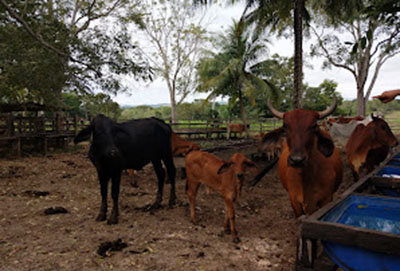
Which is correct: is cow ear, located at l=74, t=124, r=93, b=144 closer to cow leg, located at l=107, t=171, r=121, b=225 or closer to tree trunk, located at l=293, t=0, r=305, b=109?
cow leg, located at l=107, t=171, r=121, b=225

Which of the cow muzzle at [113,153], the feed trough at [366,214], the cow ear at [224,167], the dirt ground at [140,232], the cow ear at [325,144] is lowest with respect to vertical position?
the dirt ground at [140,232]

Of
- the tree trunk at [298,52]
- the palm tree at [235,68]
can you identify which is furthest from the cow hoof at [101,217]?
the palm tree at [235,68]

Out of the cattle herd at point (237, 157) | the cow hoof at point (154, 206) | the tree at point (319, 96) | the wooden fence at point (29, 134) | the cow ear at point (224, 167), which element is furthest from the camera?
the tree at point (319, 96)

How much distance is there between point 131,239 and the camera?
13.7 ft

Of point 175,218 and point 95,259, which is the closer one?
point 95,259

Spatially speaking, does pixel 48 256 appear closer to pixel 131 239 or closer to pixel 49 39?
pixel 131 239

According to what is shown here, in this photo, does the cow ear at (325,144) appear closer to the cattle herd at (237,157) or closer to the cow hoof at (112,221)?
the cattle herd at (237,157)

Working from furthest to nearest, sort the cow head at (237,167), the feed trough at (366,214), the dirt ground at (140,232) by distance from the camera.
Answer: the cow head at (237,167) → the dirt ground at (140,232) → the feed trough at (366,214)

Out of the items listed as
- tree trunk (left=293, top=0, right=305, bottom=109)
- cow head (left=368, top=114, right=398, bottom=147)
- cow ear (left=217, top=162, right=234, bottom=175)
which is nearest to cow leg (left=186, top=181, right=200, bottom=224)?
cow ear (left=217, top=162, right=234, bottom=175)

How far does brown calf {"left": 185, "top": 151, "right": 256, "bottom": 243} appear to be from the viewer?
436 centimetres

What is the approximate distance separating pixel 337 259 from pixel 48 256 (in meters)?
3.32

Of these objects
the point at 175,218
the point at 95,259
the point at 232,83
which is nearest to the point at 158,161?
the point at 175,218

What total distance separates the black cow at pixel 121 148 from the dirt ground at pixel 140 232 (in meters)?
0.56

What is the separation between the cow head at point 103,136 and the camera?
4632 mm
